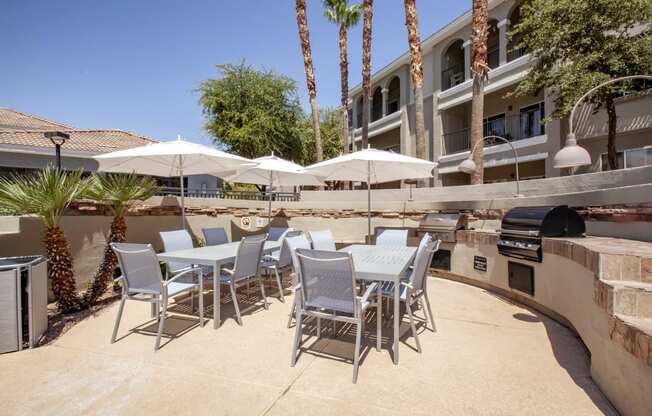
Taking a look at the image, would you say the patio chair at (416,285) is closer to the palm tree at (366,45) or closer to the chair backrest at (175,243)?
the chair backrest at (175,243)

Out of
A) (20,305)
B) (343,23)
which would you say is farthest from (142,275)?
(343,23)

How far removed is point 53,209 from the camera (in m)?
4.31

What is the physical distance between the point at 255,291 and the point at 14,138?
504 inches

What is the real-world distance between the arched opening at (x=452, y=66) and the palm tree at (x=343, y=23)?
510 cm

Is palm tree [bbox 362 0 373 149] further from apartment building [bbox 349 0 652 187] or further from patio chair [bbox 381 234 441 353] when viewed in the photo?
patio chair [bbox 381 234 441 353]

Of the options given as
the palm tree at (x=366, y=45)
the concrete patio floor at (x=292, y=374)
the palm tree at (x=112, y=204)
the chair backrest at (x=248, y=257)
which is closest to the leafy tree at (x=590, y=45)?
the palm tree at (x=366, y=45)

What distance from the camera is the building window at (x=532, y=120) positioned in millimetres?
13795

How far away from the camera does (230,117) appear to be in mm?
14758

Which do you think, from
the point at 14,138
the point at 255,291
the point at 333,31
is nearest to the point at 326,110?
the point at 333,31

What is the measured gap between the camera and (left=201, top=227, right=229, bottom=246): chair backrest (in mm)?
5914

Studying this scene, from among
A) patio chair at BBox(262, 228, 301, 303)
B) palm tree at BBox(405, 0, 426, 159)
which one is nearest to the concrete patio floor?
patio chair at BBox(262, 228, 301, 303)

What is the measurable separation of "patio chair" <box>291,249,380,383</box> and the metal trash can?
9.43 feet

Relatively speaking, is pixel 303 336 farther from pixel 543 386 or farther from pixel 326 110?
pixel 326 110

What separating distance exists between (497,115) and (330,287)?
52.1 feet
